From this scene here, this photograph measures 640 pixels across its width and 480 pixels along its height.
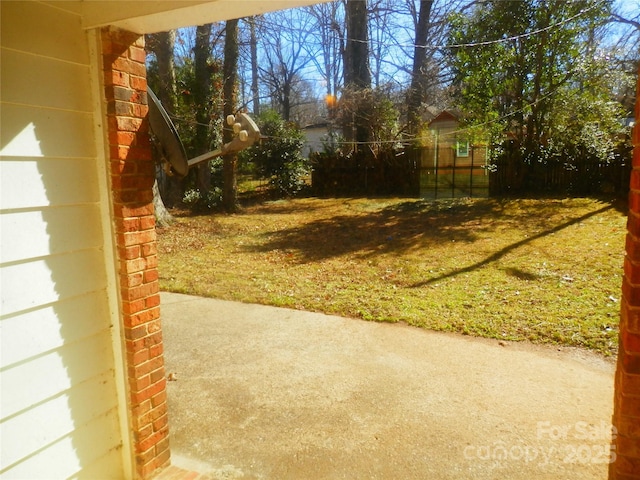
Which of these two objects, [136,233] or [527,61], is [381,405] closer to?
[136,233]

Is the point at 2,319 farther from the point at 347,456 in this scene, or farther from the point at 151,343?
the point at 347,456

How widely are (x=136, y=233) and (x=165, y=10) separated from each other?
1.02m

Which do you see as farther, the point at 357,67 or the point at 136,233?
the point at 357,67

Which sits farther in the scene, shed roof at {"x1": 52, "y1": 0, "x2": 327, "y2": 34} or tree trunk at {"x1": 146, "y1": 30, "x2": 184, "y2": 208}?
tree trunk at {"x1": 146, "y1": 30, "x2": 184, "y2": 208}

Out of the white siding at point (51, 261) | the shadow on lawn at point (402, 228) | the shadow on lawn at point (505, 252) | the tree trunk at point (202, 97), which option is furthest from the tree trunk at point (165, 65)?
the white siding at point (51, 261)

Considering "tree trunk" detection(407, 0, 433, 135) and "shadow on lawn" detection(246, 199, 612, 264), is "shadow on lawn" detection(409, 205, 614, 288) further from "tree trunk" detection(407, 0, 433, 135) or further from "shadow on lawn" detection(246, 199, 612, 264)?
"tree trunk" detection(407, 0, 433, 135)

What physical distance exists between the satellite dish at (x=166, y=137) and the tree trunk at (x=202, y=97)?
12726 mm

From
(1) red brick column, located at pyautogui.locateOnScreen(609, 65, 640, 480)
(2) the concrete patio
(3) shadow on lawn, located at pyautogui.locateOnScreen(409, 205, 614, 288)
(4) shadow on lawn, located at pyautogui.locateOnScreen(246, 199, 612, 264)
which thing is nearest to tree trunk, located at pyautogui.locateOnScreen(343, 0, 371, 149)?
(4) shadow on lawn, located at pyautogui.locateOnScreen(246, 199, 612, 264)

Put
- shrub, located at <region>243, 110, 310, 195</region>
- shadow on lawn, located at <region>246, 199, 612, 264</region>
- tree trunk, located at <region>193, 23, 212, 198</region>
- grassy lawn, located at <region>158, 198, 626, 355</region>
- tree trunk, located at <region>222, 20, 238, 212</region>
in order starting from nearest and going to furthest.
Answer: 1. grassy lawn, located at <region>158, 198, 626, 355</region>
2. shadow on lawn, located at <region>246, 199, 612, 264</region>
3. tree trunk, located at <region>222, 20, 238, 212</region>
4. tree trunk, located at <region>193, 23, 212, 198</region>
5. shrub, located at <region>243, 110, 310, 195</region>

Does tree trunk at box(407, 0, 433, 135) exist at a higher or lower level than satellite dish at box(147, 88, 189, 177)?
higher

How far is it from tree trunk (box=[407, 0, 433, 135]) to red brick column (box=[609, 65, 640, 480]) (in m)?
15.7

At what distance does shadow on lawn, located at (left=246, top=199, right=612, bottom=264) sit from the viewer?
8.53 m

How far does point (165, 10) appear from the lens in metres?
1.92

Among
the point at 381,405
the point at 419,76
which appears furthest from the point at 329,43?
the point at 381,405
